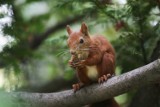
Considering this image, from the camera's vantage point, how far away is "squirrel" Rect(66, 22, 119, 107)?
10.3 feet

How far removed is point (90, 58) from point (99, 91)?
0.99 feet

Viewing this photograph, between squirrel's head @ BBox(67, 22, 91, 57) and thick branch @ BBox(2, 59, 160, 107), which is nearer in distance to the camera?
thick branch @ BBox(2, 59, 160, 107)

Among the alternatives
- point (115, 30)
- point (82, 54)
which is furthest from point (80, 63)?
point (115, 30)

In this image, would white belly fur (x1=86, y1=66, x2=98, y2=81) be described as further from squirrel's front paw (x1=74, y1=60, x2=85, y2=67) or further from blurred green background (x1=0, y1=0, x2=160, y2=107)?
blurred green background (x1=0, y1=0, x2=160, y2=107)

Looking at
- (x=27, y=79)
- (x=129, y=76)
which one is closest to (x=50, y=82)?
(x=27, y=79)

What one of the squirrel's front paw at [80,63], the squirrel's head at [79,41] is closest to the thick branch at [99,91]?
the squirrel's front paw at [80,63]

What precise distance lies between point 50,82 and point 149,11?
224 cm

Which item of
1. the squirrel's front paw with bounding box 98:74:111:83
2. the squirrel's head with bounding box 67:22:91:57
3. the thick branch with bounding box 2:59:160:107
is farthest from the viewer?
the squirrel's head with bounding box 67:22:91:57

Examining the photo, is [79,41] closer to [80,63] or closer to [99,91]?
[80,63]

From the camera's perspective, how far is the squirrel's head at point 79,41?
10.2ft

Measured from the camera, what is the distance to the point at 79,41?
10.3 ft

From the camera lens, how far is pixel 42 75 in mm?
6340

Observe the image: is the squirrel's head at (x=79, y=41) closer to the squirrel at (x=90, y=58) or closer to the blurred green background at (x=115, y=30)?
the squirrel at (x=90, y=58)

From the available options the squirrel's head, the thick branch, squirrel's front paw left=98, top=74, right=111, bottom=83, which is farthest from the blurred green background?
squirrel's front paw left=98, top=74, right=111, bottom=83
